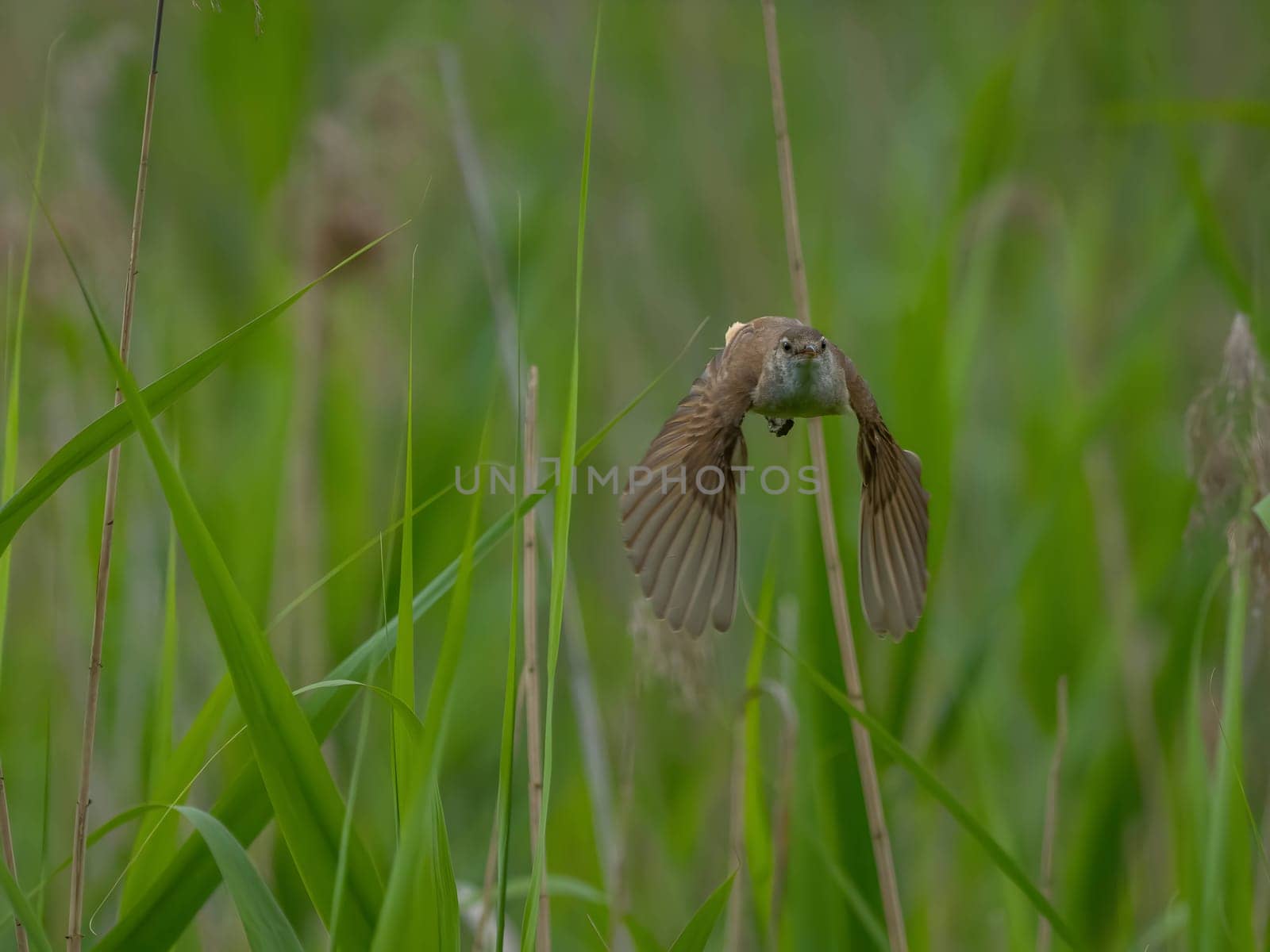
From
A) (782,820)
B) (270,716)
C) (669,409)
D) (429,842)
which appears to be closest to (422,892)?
(429,842)

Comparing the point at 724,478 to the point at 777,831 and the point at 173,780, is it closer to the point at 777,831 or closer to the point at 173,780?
the point at 173,780

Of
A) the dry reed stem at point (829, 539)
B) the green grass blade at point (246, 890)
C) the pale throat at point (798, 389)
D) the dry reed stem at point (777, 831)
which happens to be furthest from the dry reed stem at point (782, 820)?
the pale throat at point (798, 389)

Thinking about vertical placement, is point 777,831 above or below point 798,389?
below

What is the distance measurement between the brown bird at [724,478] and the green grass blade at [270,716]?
0.25 meters

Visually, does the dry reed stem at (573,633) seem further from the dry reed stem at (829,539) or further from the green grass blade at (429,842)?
the green grass blade at (429,842)

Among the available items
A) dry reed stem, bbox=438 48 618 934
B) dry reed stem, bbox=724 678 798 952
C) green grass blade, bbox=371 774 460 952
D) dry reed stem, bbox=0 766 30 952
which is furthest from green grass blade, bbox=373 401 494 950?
dry reed stem, bbox=438 48 618 934

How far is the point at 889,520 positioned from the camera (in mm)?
770

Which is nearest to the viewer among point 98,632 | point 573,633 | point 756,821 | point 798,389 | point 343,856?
point 798,389

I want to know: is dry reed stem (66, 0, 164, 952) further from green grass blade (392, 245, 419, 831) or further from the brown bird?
the brown bird

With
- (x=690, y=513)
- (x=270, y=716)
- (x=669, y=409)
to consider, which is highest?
(x=669, y=409)

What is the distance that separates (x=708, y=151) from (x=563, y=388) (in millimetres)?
885

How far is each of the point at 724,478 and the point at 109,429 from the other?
386 mm

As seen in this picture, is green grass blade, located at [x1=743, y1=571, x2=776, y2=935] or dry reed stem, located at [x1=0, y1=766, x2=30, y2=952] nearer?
dry reed stem, located at [x1=0, y1=766, x2=30, y2=952]

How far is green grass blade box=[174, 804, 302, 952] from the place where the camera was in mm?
790
